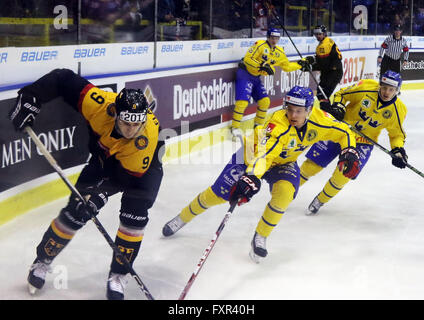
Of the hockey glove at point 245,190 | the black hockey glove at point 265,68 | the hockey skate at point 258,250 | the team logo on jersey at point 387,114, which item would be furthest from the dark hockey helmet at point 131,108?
the black hockey glove at point 265,68

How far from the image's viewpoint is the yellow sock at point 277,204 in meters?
3.65

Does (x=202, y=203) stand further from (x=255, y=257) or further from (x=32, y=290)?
(x=32, y=290)

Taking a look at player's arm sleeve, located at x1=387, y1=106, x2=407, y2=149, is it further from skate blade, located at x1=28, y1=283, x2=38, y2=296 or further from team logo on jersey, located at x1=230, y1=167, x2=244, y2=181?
skate blade, located at x1=28, y1=283, x2=38, y2=296

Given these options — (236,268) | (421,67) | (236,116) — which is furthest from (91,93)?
(421,67)

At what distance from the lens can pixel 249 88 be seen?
7379mm

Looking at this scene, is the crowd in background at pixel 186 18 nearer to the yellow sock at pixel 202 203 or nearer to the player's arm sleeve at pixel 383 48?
the player's arm sleeve at pixel 383 48

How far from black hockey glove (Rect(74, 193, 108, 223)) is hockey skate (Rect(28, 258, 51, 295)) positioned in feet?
1.08

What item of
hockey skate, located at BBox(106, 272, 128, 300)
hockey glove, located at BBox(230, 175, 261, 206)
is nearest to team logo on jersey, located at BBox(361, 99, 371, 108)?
hockey glove, located at BBox(230, 175, 261, 206)

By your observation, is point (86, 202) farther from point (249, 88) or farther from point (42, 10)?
point (249, 88)

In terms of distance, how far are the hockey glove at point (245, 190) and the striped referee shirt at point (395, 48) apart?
8983mm

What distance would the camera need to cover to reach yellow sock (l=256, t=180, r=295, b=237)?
3650 millimetres

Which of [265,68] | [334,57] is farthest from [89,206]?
[334,57]

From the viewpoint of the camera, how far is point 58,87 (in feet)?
10.5

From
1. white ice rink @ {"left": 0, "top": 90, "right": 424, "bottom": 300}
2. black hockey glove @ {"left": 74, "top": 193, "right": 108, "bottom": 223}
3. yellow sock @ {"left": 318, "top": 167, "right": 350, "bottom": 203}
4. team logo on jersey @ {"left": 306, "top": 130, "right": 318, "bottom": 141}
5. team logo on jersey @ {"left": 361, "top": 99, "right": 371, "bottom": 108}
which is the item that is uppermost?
team logo on jersey @ {"left": 361, "top": 99, "right": 371, "bottom": 108}
